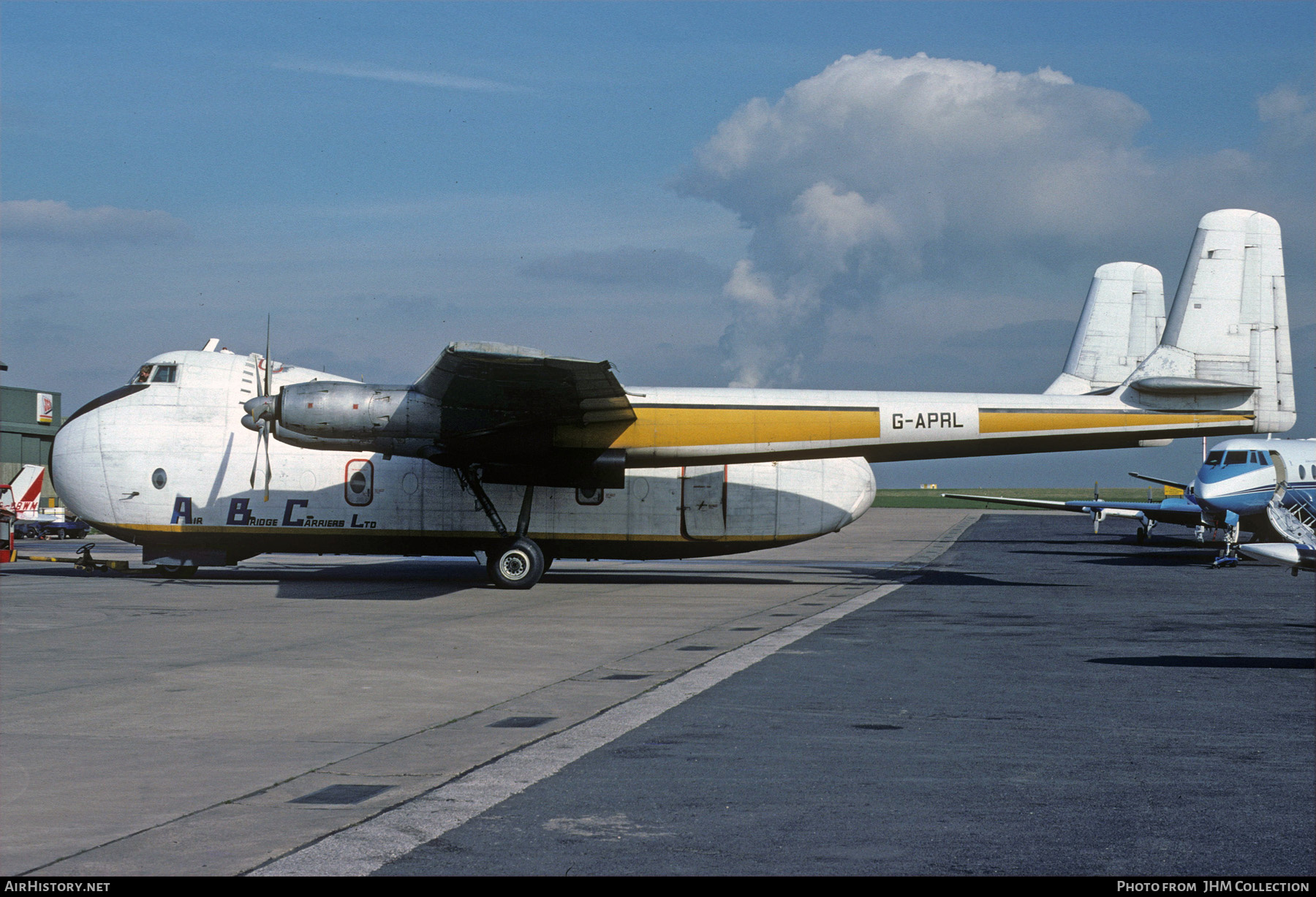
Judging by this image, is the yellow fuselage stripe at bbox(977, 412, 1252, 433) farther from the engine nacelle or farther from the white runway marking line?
the white runway marking line

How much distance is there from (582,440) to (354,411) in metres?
4.74

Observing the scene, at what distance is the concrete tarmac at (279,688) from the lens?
6.53 m

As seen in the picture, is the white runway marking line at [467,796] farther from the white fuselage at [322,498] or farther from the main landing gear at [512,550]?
the white fuselage at [322,498]

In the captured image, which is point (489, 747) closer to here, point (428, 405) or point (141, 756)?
point (141, 756)

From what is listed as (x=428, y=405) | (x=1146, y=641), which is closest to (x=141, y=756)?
(x=1146, y=641)

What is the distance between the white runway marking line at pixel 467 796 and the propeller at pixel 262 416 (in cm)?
1434

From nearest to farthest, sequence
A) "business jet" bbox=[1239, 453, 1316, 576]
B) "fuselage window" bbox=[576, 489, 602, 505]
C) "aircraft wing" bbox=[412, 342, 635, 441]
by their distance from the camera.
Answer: "business jet" bbox=[1239, 453, 1316, 576] → "aircraft wing" bbox=[412, 342, 635, 441] → "fuselage window" bbox=[576, 489, 602, 505]

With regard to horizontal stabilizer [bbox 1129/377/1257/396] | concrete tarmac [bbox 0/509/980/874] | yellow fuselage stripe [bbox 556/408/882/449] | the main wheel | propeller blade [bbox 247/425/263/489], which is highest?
horizontal stabilizer [bbox 1129/377/1257/396]

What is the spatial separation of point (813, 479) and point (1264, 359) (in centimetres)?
994

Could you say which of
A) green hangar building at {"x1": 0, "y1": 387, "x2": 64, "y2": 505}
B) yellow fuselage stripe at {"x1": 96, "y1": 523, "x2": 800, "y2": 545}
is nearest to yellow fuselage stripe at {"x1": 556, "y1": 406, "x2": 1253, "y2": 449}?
yellow fuselage stripe at {"x1": 96, "y1": 523, "x2": 800, "y2": 545}

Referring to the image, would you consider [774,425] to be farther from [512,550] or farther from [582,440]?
[512,550]

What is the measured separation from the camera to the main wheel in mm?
24766

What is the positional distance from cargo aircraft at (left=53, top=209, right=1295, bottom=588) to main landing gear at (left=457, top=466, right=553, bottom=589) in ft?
0.17

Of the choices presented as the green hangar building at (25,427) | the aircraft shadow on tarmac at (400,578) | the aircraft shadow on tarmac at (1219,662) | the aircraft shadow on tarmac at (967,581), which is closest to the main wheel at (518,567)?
the aircraft shadow on tarmac at (400,578)
